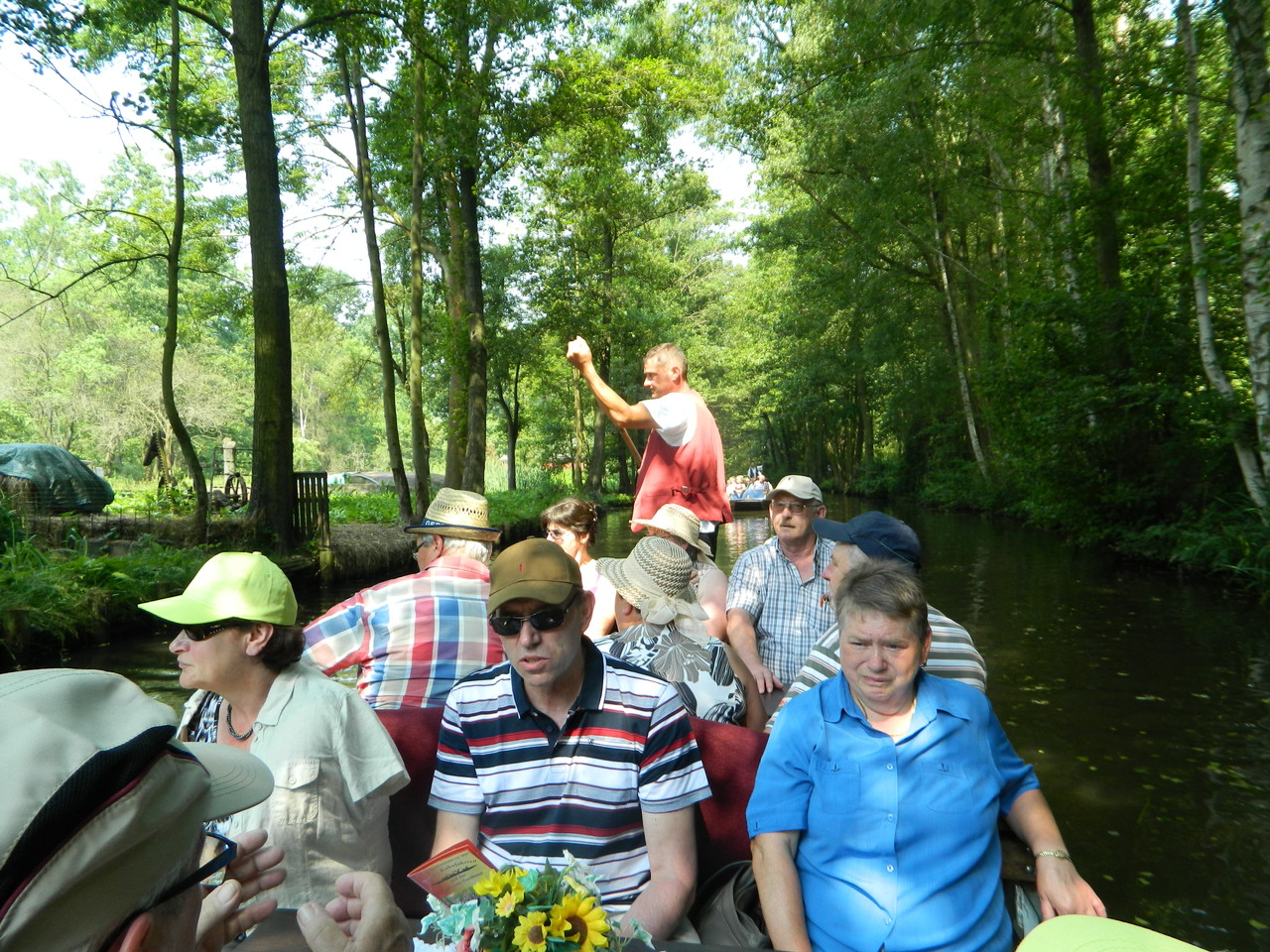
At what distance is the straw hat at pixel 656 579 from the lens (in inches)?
140

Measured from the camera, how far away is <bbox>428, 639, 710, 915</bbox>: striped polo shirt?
87.0 inches

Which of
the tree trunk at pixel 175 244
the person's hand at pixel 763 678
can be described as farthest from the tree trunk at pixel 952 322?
the person's hand at pixel 763 678

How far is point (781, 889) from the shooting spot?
223cm

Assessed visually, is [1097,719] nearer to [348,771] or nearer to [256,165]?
[348,771]

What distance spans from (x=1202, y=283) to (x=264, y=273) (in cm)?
1105

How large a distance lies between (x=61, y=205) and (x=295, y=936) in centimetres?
5428

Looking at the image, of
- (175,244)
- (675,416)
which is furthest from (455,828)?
(175,244)

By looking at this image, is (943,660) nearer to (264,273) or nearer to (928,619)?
(928,619)

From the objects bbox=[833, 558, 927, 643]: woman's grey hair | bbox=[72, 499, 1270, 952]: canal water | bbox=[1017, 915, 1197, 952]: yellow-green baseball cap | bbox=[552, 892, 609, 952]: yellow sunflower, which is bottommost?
bbox=[72, 499, 1270, 952]: canal water

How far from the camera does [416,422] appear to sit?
15.7 meters

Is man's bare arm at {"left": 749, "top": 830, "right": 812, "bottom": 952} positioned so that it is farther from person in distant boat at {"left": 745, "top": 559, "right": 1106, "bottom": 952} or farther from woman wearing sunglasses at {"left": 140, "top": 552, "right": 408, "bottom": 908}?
woman wearing sunglasses at {"left": 140, "top": 552, "right": 408, "bottom": 908}

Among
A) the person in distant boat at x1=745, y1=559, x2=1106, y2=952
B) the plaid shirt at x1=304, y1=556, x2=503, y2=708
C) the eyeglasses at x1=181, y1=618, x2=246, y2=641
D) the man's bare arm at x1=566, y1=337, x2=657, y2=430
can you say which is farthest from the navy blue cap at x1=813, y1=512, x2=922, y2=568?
the eyeglasses at x1=181, y1=618, x2=246, y2=641

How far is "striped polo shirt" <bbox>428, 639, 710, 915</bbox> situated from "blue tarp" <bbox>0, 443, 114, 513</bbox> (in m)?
14.3

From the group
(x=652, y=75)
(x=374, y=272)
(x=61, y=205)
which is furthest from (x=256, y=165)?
(x=61, y=205)
